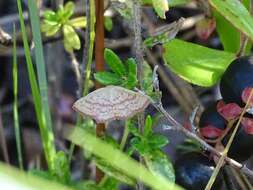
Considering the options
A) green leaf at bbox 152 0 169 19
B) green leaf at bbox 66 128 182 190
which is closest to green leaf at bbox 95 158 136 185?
green leaf at bbox 66 128 182 190

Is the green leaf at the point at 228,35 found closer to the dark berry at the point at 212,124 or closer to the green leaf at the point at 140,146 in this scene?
the dark berry at the point at 212,124

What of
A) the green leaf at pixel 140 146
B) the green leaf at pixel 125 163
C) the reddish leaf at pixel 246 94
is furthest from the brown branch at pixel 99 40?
the reddish leaf at pixel 246 94

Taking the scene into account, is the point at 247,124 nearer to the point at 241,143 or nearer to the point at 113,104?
the point at 241,143

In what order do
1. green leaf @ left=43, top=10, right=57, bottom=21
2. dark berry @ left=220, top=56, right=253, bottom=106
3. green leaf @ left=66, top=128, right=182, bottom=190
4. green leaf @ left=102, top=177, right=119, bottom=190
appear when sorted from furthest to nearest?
1. green leaf @ left=43, top=10, right=57, bottom=21
2. green leaf @ left=102, top=177, right=119, bottom=190
3. dark berry @ left=220, top=56, right=253, bottom=106
4. green leaf @ left=66, top=128, right=182, bottom=190

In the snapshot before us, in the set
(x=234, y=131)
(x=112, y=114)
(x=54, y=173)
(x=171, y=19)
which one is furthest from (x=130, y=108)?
(x=171, y=19)

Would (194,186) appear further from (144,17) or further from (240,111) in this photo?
(144,17)

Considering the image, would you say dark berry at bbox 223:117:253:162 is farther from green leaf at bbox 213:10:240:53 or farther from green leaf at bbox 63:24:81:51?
green leaf at bbox 63:24:81:51
